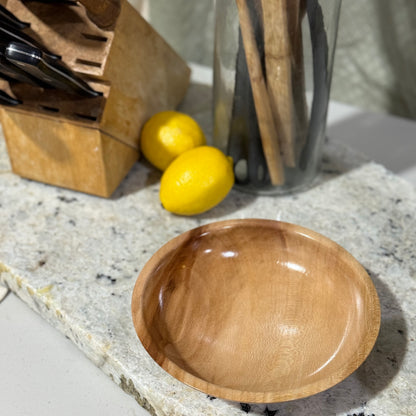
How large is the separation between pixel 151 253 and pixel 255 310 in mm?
131

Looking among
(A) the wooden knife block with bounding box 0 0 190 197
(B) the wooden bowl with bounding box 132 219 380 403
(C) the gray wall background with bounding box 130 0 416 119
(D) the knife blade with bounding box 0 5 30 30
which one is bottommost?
(C) the gray wall background with bounding box 130 0 416 119

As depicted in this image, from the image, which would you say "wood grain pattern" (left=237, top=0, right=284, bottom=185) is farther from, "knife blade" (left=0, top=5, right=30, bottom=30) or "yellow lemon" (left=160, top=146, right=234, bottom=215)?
"knife blade" (left=0, top=5, right=30, bottom=30)

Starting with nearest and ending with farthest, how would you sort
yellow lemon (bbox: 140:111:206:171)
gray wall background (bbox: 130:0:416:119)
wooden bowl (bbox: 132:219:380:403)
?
wooden bowl (bbox: 132:219:380:403) < yellow lemon (bbox: 140:111:206:171) < gray wall background (bbox: 130:0:416:119)

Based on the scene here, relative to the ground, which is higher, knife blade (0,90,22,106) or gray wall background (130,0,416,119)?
knife blade (0,90,22,106)

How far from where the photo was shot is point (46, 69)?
479mm

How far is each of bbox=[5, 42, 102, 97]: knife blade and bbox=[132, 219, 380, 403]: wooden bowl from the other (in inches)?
7.2

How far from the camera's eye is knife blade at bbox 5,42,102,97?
0.45 metres

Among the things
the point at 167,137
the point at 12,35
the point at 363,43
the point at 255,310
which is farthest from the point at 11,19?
the point at 363,43

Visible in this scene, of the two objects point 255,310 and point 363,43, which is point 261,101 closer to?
point 255,310

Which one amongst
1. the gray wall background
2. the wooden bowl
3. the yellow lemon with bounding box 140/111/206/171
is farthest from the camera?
the gray wall background

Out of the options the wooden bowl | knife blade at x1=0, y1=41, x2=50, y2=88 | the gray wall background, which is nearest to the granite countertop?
the wooden bowl

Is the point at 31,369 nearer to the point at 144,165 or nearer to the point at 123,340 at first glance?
the point at 123,340

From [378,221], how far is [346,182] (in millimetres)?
75

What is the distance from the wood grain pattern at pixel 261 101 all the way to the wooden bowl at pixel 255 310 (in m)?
0.10
